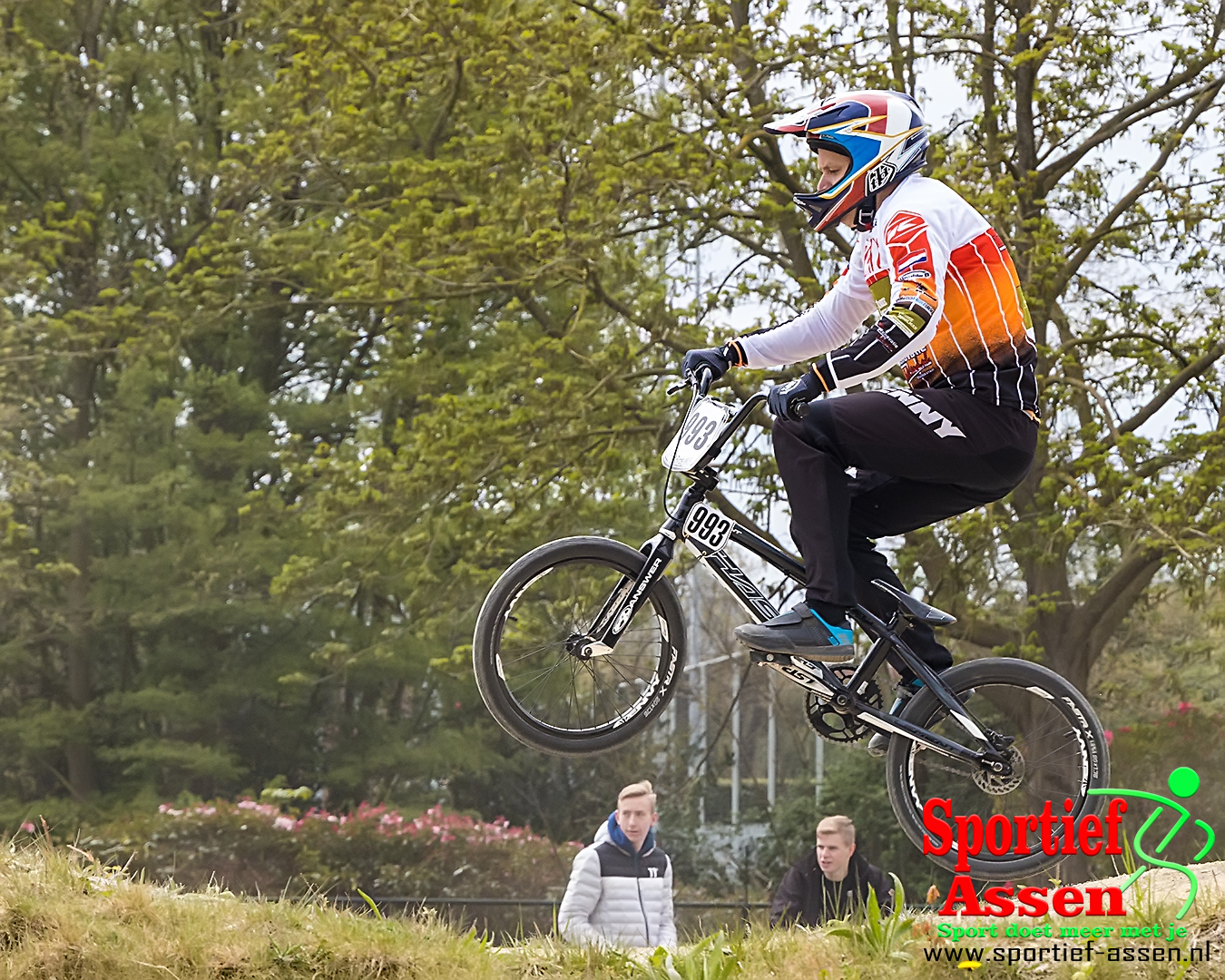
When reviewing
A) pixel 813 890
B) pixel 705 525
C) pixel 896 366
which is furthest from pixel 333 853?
pixel 896 366

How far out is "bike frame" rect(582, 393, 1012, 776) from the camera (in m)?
4.59

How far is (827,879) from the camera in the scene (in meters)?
6.43

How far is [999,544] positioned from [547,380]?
399 cm

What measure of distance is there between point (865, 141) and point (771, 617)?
5.61 feet

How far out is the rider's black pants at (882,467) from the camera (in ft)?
14.4

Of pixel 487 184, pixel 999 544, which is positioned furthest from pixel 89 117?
pixel 999 544

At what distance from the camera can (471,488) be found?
1097cm

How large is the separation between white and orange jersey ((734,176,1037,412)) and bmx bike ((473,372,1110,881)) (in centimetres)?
55

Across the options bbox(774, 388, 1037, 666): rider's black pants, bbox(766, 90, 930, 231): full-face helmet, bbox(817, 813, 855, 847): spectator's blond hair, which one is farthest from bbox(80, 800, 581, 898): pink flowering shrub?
bbox(766, 90, 930, 231): full-face helmet

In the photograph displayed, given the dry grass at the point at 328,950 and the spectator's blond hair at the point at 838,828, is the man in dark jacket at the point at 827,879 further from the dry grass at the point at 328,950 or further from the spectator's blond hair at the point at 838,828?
the dry grass at the point at 328,950

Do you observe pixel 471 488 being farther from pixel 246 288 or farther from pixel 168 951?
pixel 168 951

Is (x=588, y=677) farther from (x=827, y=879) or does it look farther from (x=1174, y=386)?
(x=1174, y=386)

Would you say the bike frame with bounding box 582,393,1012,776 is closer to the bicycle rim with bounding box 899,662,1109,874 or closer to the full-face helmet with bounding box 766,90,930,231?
the bicycle rim with bounding box 899,662,1109,874

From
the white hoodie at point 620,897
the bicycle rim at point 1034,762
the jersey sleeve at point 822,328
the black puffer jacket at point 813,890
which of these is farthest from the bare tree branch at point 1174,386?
the white hoodie at point 620,897
